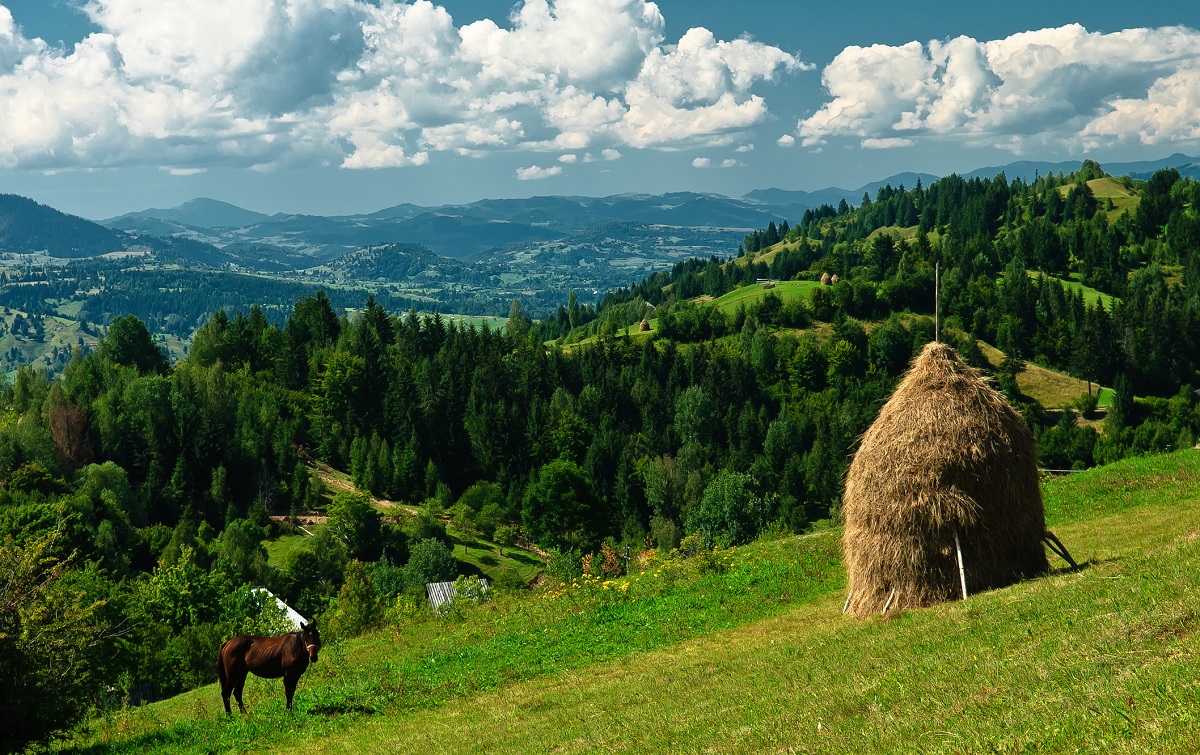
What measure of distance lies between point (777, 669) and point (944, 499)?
5.96m

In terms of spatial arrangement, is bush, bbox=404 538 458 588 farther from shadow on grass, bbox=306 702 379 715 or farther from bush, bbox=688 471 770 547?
shadow on grass, bbox=306 702 379 715

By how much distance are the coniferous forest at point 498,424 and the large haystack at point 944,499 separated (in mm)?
36460

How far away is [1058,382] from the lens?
148250 mm

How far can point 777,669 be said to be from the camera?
18.5 m

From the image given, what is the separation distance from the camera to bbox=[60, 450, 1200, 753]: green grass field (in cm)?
1189

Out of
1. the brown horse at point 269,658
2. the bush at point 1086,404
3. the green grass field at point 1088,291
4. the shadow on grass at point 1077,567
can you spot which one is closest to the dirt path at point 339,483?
the brown horse at point 269,658

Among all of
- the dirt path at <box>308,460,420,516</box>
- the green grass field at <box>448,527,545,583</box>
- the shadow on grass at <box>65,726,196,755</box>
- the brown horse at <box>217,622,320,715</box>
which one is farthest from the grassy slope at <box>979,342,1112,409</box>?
the shadow on grass at <box>65,726,196,755</box>

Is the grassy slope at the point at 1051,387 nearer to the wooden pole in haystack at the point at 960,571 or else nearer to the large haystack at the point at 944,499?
the large haystack at the point at 944,499

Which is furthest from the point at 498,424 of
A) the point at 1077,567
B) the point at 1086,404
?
the point at 1077,567

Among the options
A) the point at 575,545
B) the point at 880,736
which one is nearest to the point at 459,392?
the point at 575,545

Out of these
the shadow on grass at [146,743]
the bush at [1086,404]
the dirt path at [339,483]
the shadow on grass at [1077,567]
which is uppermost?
the shadow on grass at [1077,567]

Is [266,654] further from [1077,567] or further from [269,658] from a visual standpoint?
[1077,567]

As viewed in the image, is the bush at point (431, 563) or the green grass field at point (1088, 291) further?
the green grass field at point (1088, 291)

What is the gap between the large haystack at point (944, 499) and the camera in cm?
2134
